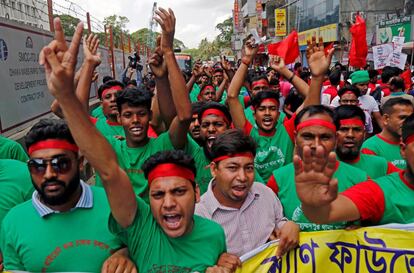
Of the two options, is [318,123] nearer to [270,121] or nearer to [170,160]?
[270,121]

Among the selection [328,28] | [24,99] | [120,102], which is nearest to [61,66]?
[120,102]

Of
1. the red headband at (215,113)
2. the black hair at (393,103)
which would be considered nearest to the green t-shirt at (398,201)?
the red headband at (215,113)

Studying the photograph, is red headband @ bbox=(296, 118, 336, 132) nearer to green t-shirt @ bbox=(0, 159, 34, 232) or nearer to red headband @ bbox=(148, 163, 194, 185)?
red headband @ bbox=(148, 163, 194, 185)

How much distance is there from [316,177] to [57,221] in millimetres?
1322

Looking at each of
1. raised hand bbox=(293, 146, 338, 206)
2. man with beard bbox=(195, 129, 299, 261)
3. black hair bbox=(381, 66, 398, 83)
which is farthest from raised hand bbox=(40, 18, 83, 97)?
black hair bbox=(381, 66, 398, 83)

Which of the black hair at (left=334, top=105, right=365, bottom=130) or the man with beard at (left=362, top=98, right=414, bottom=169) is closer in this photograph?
the black hair at (left=334, top=105, right=365, bottom=130)

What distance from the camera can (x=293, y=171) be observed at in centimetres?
290

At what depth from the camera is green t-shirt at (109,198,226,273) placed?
2.11 m

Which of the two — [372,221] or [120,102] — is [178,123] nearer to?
[120,102]

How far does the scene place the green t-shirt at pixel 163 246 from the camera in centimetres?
211

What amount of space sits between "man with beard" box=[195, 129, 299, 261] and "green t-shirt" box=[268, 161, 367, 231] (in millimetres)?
94

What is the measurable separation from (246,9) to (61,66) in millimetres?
67842

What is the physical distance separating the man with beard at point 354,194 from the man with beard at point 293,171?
36cm

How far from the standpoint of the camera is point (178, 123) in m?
3.13
